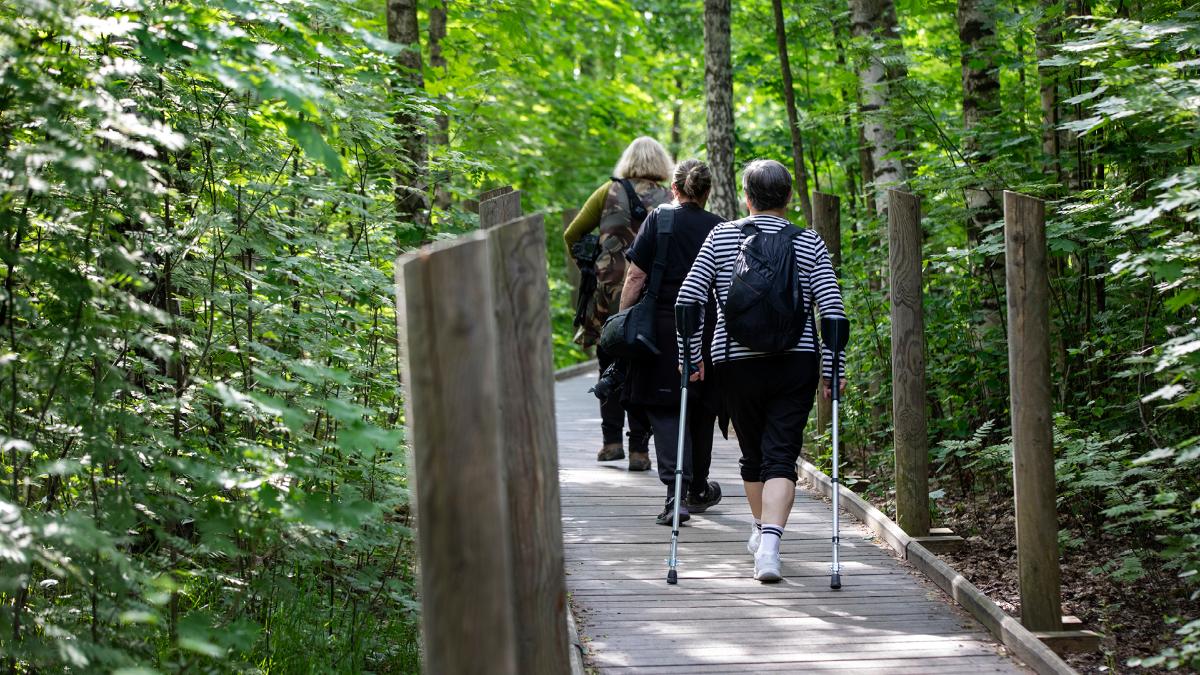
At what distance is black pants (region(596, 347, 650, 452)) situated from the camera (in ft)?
26.1

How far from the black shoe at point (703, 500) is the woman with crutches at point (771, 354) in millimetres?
1499

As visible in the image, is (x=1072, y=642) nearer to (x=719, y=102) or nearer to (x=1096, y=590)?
(x=1096, y=590)

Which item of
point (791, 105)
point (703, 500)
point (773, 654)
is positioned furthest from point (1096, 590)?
point (791, 105)

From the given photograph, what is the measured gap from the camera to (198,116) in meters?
4.96

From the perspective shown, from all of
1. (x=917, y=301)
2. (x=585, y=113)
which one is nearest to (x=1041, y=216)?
(x=917, y=301)

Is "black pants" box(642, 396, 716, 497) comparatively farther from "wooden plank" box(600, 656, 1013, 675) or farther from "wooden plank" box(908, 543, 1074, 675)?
"wooden plank" box(600, 656, 1013, 675)

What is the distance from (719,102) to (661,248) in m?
5.62

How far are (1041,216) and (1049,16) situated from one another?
88.5 inches

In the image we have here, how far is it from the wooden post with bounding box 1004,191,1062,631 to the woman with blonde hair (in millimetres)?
3213

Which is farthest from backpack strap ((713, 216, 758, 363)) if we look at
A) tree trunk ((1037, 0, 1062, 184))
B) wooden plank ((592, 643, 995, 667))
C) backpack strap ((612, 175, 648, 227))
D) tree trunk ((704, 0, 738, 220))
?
tree trunk ((704, 0, 738, 220))

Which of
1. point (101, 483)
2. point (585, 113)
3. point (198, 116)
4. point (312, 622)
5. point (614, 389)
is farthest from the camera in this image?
point (585, 113)

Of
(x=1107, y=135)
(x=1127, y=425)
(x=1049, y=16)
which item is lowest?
(x=1127, y=425)

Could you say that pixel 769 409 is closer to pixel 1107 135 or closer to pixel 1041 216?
pixel 1041 216

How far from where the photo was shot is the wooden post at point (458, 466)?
2646 millimetres
